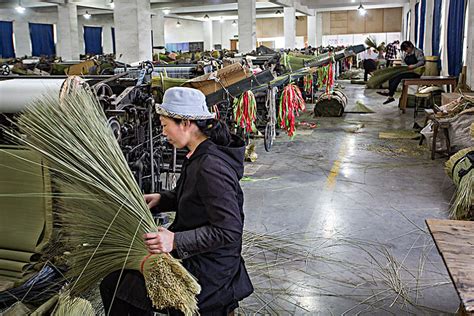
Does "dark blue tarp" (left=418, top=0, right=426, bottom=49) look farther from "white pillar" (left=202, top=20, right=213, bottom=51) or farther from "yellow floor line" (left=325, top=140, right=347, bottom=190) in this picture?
"white pillar" (left=202, top=20, right=213, bottom=51)

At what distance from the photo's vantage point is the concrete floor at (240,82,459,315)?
9.02 ft

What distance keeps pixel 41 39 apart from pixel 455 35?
17054mm

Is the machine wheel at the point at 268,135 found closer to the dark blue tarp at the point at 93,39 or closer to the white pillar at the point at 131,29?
the white pillar at the point at 131,29

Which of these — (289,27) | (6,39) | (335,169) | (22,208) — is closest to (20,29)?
(6,39)


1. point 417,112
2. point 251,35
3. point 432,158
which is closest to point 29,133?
point 432,158

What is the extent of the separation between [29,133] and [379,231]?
260 cm

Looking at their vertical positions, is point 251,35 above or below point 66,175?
above

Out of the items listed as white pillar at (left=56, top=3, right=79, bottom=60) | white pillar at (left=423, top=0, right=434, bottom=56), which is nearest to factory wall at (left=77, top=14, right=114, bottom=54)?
white pillar at (left=56, top=3, right=79, bottom=60)

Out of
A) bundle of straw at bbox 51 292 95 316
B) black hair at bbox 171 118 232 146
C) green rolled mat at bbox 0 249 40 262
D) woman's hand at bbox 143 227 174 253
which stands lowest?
bundle of straw at bbox 51 292 95 316

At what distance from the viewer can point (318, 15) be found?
935 inches

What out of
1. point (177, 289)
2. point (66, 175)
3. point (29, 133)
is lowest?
point (177, 289)

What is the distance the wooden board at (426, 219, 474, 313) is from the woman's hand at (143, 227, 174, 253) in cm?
96

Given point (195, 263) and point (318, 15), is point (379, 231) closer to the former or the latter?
point (195, 263)

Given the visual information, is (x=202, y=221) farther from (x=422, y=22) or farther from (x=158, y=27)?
(x=158, y=27)
